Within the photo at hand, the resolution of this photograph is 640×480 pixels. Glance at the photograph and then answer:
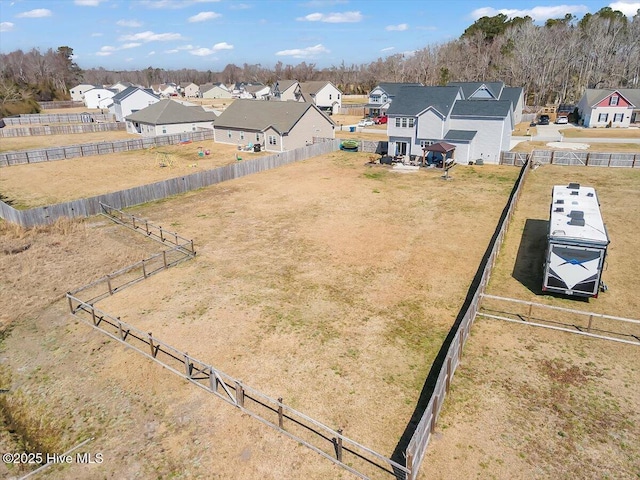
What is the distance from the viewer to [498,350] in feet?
50.4

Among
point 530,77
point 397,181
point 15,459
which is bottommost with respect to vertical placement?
point 15,459

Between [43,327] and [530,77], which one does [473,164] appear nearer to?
[43,327]

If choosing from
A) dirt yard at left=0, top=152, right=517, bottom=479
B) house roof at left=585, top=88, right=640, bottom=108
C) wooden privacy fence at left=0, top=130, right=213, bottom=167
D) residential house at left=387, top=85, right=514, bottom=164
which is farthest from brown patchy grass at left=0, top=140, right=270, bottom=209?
house roof at left=585, top=88, right=640, bottom=108

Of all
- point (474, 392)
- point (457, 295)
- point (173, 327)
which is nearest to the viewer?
point (474, 392)

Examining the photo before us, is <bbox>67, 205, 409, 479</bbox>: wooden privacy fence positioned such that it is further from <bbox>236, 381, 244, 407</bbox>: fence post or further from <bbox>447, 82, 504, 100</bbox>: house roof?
<bbox>447, 82, 504, 100</bbox>: house roof

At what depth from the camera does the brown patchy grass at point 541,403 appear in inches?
424

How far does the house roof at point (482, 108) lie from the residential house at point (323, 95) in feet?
189

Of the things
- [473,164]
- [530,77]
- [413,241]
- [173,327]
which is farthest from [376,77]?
[173,327]

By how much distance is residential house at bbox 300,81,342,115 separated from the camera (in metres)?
101

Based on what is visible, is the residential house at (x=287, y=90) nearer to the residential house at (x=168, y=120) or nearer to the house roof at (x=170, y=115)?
the residential house at (x=168, y=120)

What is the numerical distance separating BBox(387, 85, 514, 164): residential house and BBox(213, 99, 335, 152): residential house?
1274 cm

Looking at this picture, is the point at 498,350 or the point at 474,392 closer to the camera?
the point at 474,392

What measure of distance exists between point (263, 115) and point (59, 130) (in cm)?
3944

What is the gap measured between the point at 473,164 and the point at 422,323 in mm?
33174
